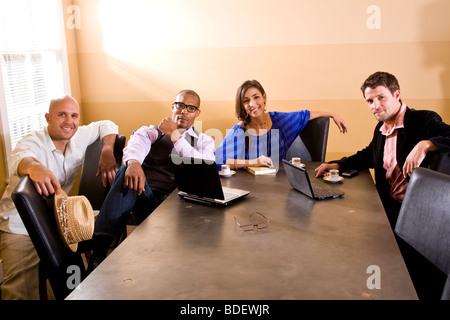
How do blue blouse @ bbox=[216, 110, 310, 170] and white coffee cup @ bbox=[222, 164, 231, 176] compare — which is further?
blue blouse @ bbox=[216, 110, 310, 170]

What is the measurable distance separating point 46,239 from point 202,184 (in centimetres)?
67

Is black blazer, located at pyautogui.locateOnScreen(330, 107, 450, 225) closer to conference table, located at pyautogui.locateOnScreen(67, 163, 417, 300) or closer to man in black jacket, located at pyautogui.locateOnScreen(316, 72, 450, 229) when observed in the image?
man in black jacket, located at pyautogui.locateOnScreen(316, 72, 450, 229)

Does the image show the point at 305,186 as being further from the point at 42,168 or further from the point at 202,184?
the point at 42,168

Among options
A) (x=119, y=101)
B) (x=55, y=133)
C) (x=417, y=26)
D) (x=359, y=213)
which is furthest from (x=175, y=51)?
(x=359, y=213)

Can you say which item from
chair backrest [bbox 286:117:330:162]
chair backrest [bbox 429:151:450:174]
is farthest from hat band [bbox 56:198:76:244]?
chair backrest [bbox 429:151:450:174]

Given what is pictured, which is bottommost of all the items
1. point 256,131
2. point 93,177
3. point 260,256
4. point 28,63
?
point 93,177

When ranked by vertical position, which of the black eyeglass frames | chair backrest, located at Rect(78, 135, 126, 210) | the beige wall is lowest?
chair backrest, located at Rect(78, 135, 126, 210)

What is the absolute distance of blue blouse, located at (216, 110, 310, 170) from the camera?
2.98 m

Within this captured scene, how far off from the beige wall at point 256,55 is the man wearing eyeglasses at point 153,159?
1.03 metres

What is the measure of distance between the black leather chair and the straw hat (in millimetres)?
32

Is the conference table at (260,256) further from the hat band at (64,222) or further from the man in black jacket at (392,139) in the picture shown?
the man in black jacket at (392,139)

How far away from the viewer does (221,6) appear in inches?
146

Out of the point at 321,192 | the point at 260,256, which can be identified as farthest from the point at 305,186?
the point at 260,256

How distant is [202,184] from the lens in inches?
78.9
